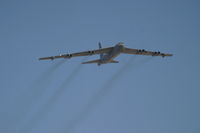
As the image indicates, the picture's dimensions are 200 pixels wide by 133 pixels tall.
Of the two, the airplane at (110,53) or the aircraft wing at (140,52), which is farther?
the aircraft wing at (140,52)

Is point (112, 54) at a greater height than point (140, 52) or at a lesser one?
lesser

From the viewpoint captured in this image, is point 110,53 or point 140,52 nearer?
point 110,53

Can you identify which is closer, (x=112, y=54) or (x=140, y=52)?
(x=112, y=54)

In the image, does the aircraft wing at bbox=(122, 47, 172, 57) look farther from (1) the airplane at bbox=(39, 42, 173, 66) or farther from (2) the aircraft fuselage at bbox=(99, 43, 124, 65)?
(2) the aircraft fuselage at bbox=(99, 43, 124, 65)

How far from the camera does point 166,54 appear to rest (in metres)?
83.7

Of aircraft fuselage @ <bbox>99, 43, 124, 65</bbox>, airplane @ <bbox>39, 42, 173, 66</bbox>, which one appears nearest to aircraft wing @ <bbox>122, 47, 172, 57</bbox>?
airplane @ <bbox>39, 42, 173, 66</bbox>

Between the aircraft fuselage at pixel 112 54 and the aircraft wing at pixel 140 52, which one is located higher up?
the aircraft wing at pixel 140 52

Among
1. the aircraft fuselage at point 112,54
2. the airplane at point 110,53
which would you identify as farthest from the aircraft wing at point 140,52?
the aircraft fuselage at point 112,54

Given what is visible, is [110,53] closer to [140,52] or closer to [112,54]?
[112,54]

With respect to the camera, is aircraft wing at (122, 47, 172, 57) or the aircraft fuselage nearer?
the aircraft fuselage

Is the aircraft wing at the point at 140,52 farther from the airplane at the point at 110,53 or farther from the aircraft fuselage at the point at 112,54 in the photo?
the aircraft fuselage at the point at 112,54

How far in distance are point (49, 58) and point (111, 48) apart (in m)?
12.7

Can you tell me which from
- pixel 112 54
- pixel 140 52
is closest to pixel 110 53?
pixel 112 54

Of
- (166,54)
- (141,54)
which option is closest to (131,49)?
(141,54)
